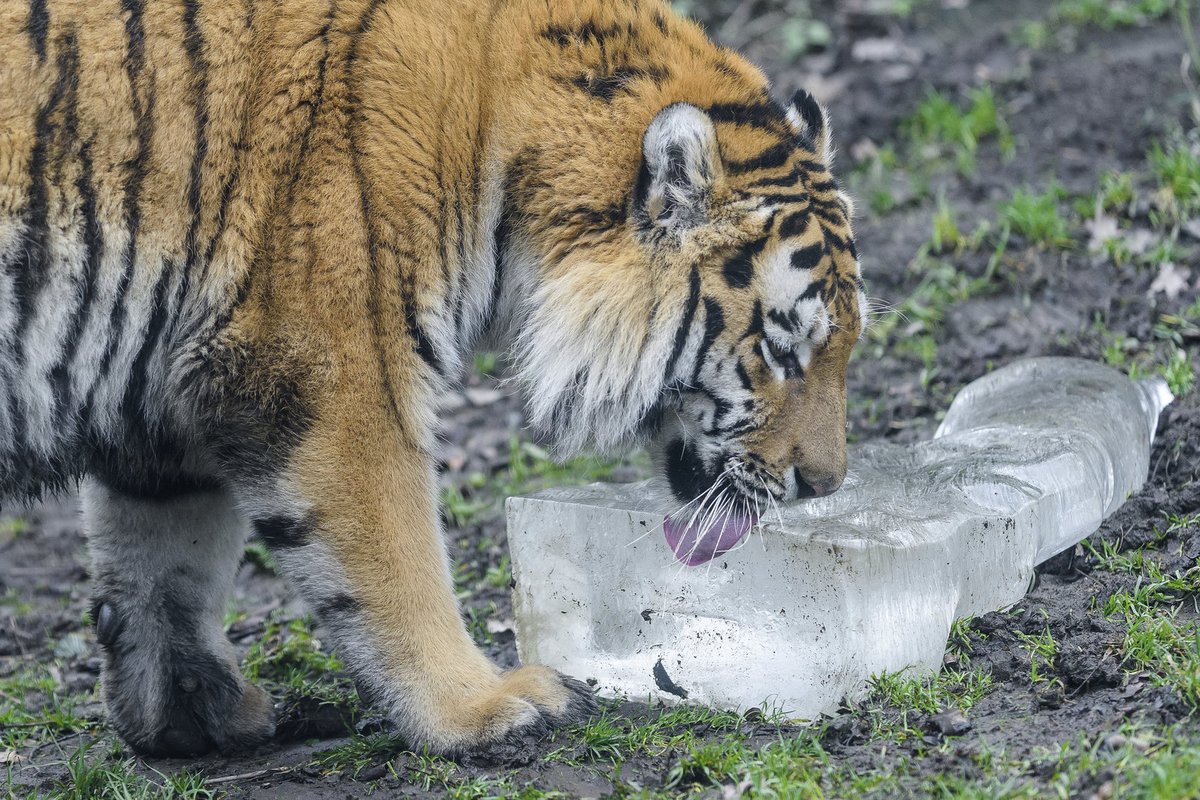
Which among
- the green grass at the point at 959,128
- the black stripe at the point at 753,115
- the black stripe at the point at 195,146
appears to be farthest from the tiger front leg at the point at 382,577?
the green grass at the point at 959,128

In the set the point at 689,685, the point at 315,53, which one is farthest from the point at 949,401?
the point at 315,53

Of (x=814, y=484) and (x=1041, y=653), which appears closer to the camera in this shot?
(x=1041, y=653)

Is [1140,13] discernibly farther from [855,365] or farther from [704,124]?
[704,124]

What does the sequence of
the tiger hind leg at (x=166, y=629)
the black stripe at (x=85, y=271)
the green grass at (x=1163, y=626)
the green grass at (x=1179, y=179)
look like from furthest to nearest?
1. the green grass at (x=1179, y=179)
2. the tiger hind leg at (x=166, y=629)
3. the black stripe at (x=85, y=271)
4. the green grass at (x=1163, y=626)

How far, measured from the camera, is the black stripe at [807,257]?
4055mm

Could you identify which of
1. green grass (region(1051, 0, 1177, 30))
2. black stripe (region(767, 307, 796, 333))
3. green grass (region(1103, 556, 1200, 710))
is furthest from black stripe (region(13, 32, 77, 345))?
green grass (region(1051, 0, 1177, 30))

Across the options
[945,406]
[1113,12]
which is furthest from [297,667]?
[1113,12]

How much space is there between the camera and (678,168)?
392 centimetres

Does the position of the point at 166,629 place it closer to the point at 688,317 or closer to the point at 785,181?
the point at 688,317

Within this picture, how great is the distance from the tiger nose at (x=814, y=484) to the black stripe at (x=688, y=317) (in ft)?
1.69

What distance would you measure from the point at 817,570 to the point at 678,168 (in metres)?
1.28

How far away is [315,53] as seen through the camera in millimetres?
3848

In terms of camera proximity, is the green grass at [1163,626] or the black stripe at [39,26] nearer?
the green grass at [1163,626]

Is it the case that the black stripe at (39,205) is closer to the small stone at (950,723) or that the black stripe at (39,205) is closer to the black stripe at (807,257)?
the black stripe at (807,257)
